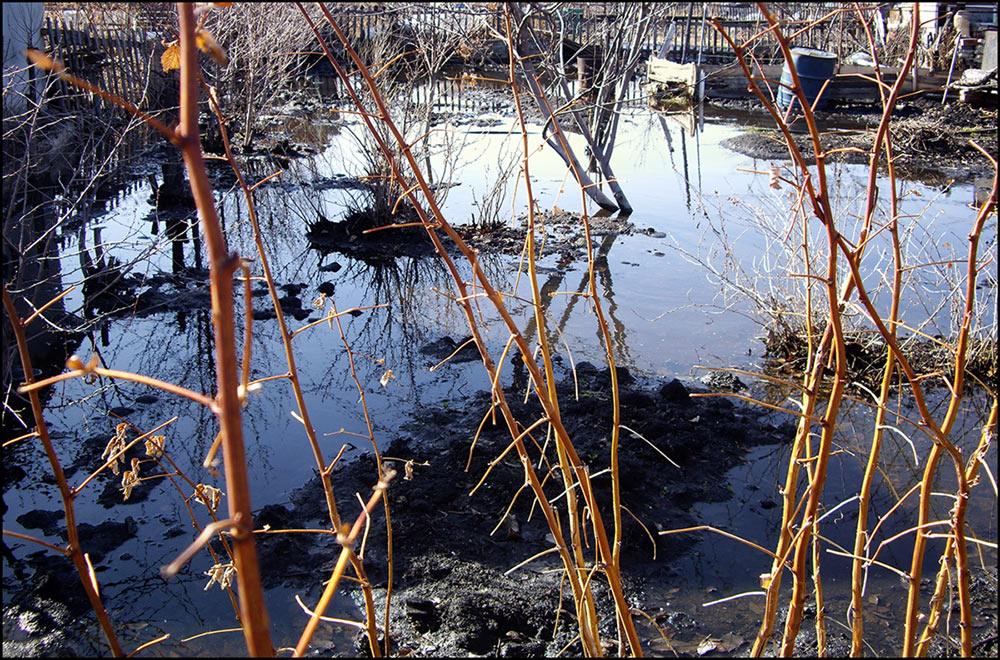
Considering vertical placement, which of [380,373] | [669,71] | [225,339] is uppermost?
[669,71]

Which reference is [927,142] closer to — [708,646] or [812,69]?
[812,69]

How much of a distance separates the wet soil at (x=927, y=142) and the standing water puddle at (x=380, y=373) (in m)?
1.09

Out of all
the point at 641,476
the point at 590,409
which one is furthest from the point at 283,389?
the point at 641,476

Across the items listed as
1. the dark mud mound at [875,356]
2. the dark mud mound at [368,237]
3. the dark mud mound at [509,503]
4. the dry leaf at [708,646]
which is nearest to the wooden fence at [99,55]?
the dark mud mound at [368,237]

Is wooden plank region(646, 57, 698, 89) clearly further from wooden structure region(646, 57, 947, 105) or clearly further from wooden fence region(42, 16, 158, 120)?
wooden fence region(42, 16, 158, 120)

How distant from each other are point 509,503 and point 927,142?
38.7 feet

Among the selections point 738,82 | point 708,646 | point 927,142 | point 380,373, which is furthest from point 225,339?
point 738,82

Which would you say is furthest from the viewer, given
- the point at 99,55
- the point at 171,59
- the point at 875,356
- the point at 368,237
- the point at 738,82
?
the point at 738,82

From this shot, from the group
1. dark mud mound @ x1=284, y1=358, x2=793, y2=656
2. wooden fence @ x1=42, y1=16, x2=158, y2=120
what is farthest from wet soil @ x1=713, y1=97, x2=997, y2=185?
wooden fence @ x1=42, y1=16, x2=158, y2=120

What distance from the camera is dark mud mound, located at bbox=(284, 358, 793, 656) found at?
294 cm

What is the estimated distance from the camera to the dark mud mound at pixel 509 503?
294 centimetres

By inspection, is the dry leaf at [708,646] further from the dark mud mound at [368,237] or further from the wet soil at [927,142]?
the wet soil at [927,142]

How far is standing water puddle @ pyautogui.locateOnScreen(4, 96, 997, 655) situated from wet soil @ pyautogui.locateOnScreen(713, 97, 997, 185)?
109 cm

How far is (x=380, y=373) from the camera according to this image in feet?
17.3
